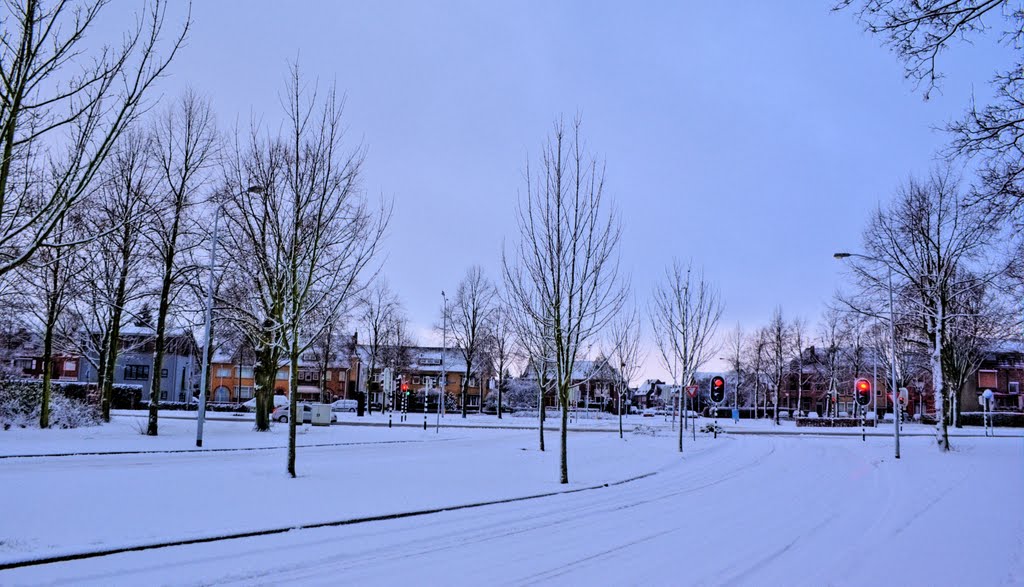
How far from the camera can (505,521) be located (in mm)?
10125

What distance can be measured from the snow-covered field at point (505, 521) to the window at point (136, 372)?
71959 millimetres

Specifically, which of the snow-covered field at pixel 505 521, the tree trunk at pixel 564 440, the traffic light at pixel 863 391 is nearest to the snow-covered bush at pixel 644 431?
the traffic light at pixel 863 391

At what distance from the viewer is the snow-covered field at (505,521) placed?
7047mm

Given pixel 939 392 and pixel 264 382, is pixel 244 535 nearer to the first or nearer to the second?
pixel 264 382

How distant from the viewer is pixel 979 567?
25.0 ft

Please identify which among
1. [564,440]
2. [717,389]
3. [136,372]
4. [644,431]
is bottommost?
[644,431]

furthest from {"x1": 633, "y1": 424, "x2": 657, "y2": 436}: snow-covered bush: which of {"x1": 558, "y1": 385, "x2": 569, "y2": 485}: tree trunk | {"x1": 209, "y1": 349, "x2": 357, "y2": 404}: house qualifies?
{"x1": 209, "y1": 349, "x2": 357, "y2": 404}: house

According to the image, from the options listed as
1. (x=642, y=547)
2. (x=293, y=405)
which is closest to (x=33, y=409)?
(x=293, y=405)

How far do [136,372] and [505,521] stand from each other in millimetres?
88607

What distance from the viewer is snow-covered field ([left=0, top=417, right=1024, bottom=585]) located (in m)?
7.05

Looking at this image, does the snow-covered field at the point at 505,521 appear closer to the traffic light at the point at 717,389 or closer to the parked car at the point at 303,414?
the traffic light at the point at 717,389

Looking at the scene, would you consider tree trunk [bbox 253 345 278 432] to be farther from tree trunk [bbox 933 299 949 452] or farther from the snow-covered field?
tree trunk [bbox 933 299 949 452]

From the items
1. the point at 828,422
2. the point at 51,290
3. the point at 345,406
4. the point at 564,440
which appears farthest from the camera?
the point at 345,406

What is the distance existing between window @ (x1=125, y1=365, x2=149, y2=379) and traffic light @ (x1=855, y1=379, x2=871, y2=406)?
8336 cm
